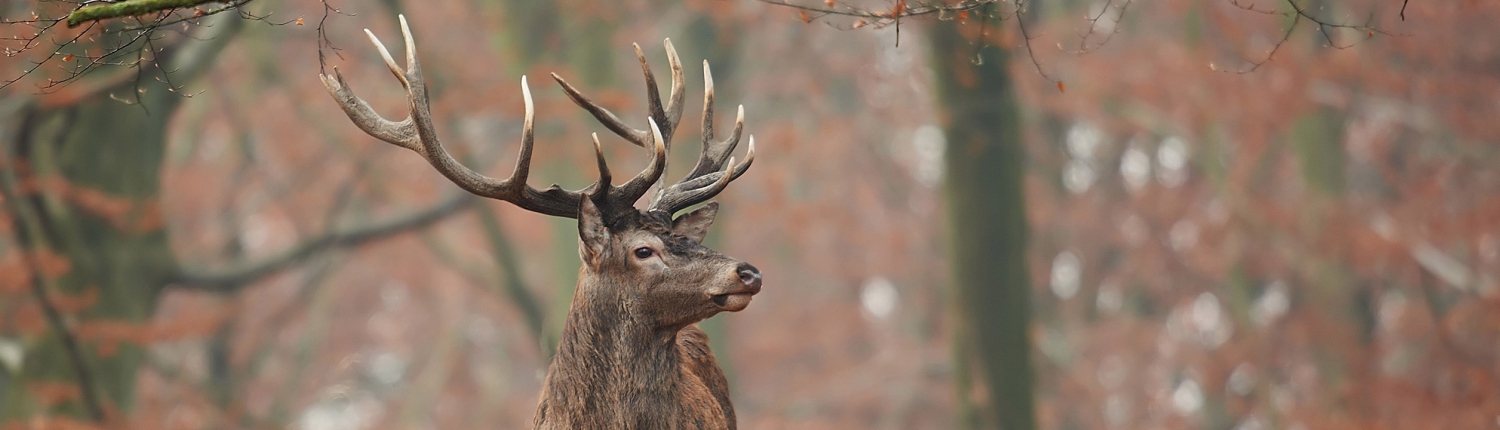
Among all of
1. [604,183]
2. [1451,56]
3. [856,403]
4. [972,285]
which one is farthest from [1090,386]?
[604,183]

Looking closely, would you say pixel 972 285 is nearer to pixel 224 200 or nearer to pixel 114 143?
pixel 114 143

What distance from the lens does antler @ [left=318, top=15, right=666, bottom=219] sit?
4227mm

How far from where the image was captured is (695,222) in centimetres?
459

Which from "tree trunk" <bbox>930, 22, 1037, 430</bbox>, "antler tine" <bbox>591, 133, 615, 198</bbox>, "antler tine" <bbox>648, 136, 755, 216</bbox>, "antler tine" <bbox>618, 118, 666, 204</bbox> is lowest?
"tree trunk" <bbox>930, 22, 1037, 430</bbox>

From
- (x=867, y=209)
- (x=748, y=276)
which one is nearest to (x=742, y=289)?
(x=748, y=276)

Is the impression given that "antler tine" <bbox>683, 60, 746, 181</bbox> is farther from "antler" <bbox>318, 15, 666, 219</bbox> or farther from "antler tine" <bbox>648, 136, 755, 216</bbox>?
"antler" <bbox>318, 15, 666, 219</bbox>

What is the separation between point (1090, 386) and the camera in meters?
19.4

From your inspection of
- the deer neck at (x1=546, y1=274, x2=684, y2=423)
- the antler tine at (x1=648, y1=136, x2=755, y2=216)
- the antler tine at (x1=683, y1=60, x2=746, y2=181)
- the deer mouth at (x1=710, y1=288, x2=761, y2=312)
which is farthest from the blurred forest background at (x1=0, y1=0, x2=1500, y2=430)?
the deer neck at (x1=546, y1=274, x2=684, y2=423)

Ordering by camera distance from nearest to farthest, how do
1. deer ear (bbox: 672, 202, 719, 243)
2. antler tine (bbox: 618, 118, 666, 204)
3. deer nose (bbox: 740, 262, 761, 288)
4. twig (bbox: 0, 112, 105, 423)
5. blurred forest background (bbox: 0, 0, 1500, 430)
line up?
deer nose (bbox: 740, 262, 761, 288) < antler tine (bbox: 618, 118, 666, 204) < deer ear (bbox: 672, 202, 719, 243) < twig (bbox: 0, 112, 105, 423) < blurred forest background (bbox: 0, 0, 1500, 430)

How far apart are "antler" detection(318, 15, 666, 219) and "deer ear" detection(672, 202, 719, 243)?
185 mm

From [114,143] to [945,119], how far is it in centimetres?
596

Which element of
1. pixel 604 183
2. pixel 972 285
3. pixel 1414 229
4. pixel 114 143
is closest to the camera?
pixel 604 183

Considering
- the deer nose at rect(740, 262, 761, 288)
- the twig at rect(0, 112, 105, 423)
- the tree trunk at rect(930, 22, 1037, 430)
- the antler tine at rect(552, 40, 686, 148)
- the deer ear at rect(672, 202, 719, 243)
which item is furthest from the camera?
the tree trunk at rect(930, 22, 1037, 430)

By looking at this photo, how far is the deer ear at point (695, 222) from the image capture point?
4.56 metres
